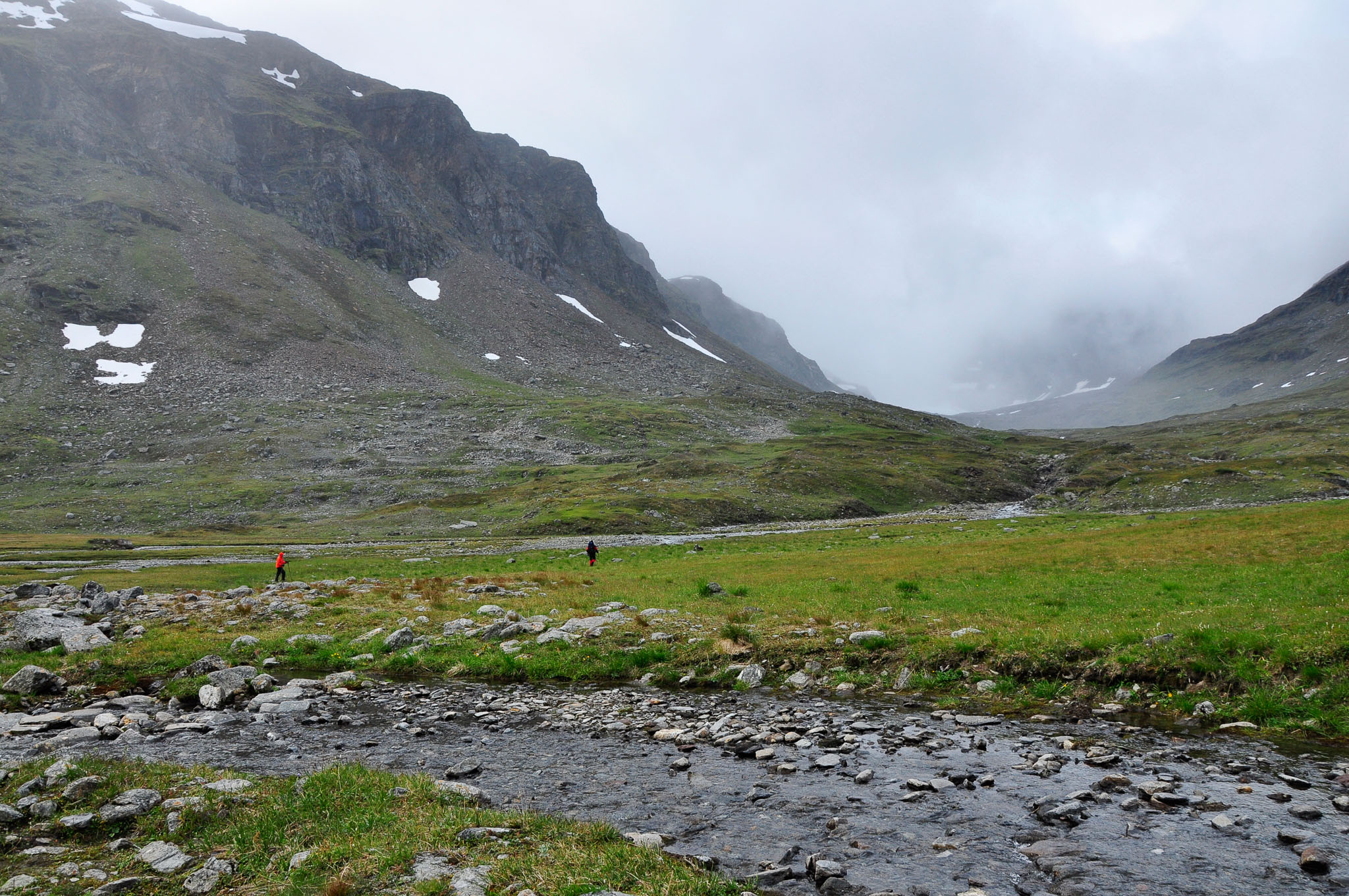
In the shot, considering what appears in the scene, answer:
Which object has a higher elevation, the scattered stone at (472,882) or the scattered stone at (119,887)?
the scattered stone at (119,887)

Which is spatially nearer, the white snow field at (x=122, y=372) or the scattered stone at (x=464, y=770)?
the scattered stone at (x=464, y=770)

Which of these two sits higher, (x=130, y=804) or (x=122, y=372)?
(x=122, y=372)

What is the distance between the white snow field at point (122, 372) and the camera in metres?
142

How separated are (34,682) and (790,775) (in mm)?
22269

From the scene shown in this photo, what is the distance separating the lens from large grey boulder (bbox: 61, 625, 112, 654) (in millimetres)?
22859

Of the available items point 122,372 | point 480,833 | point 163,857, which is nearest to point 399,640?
point 163,857

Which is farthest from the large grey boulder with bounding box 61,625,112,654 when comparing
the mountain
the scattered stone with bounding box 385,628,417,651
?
the mountain

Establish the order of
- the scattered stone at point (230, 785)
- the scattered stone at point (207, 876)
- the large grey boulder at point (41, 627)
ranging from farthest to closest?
1. the large grey boulder at point (41, 627)
2. the scattered stone at point (230, 785)
3. the scattered stone at point (207, 876)

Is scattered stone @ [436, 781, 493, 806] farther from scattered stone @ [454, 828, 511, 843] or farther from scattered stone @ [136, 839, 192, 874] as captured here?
scattered stone @ [136, 839, 192, 874]

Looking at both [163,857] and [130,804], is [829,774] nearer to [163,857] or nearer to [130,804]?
[163,857]

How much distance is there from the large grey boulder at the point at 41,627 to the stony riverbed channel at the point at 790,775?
5.22 meters

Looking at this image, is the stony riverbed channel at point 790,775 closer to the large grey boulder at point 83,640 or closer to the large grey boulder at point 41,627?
the large grey boulder at point 83,640

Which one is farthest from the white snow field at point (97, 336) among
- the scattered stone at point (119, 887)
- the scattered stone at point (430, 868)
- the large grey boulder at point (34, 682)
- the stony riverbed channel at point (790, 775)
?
the scattered stone at point (430, 868)

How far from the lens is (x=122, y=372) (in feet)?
475
